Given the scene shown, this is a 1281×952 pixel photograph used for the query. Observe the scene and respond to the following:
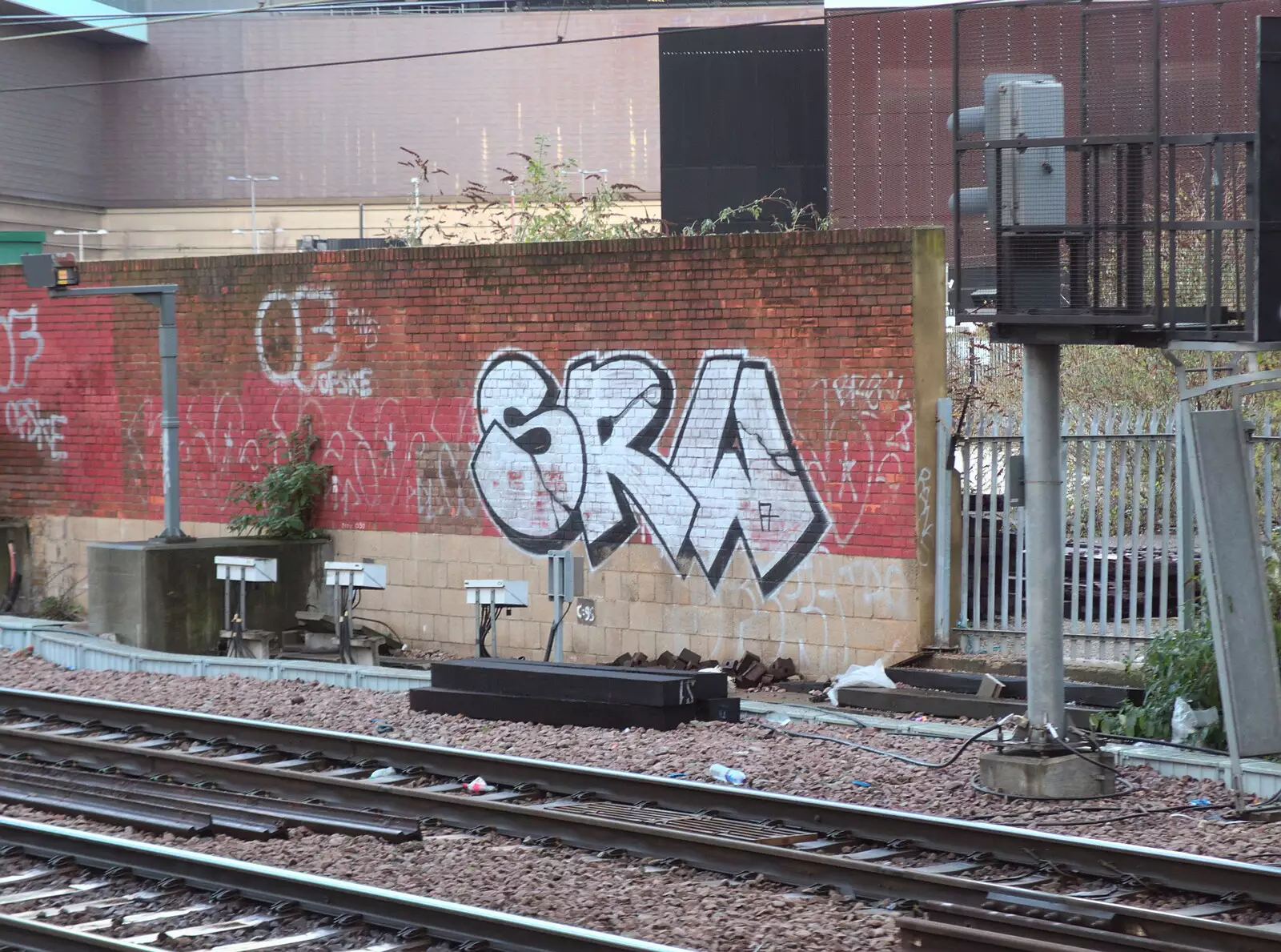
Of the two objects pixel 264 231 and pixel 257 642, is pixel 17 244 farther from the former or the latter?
pixel 264 231

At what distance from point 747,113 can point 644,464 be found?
22.7 metres

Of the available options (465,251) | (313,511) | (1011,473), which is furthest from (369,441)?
(1011,473)

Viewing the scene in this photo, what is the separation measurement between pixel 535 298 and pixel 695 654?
4.05m

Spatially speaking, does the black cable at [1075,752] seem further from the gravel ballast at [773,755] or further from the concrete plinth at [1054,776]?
the gravel ballast at [773,755]

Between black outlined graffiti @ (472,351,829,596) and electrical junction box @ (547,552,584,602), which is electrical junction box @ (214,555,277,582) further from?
electrical junction box @ (547,552,584,602)

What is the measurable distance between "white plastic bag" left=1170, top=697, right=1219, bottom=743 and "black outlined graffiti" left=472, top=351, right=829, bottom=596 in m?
4.12

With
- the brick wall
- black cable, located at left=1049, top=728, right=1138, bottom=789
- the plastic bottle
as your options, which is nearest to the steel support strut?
black cable, located at left=1049, top=728, right=1138, bottom=789

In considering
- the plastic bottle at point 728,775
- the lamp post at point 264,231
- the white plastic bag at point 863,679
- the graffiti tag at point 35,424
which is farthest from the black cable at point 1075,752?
the lamp post at point 264,231

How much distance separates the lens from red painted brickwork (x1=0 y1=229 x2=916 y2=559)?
557 inches

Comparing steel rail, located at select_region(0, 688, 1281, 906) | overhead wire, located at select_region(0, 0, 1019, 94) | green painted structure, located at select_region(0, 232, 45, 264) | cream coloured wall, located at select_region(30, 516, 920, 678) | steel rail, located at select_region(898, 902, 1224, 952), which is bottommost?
steel rail, located at select_region(898, 902, 1224, 952)

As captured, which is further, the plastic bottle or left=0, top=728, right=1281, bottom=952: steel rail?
the plastic bottle

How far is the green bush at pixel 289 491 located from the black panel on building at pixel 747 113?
19.5 metres

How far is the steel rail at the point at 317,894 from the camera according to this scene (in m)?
6.71

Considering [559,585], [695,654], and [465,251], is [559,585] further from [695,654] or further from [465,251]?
[465,251]
